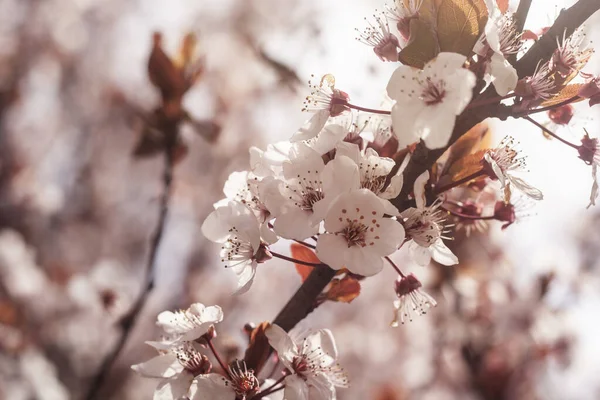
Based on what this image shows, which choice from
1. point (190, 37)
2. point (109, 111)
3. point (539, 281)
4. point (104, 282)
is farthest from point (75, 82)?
point (539, 281)

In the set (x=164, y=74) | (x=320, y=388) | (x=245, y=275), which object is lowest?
(x=320, y=388)

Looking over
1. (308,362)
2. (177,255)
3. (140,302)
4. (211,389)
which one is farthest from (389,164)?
(177,255)

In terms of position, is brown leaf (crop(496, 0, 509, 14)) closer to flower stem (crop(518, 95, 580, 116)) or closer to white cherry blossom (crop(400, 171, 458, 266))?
flower stem (crop(518, 95, 580, 116))

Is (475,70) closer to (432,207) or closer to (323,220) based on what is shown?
(432,207)

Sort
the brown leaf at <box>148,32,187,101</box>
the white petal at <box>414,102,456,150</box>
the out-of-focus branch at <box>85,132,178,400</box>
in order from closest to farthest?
1. the white petal at <box>414,102,456,150</box>
2. the out-of-focus branch at <box>85,132,178,400</box>
3. the brown leaf at <box>148,32,187,101</box>

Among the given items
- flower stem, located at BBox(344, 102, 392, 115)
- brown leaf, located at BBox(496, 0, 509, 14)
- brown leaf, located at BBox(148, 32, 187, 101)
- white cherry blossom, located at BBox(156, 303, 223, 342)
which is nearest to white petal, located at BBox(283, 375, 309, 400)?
white cherry blossom, located at BBox(156, 303, 223, 342)

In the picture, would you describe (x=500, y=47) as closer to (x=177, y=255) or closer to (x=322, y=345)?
(x=322, y=345)

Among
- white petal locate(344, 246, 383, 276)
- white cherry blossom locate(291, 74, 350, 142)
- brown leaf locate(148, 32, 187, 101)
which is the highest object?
brown leaf locate(148, 32, 187, 101)

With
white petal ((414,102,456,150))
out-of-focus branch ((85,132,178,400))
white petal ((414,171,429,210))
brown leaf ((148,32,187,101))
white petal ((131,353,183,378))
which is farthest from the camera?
brown leaf ((148,32,187,101))
